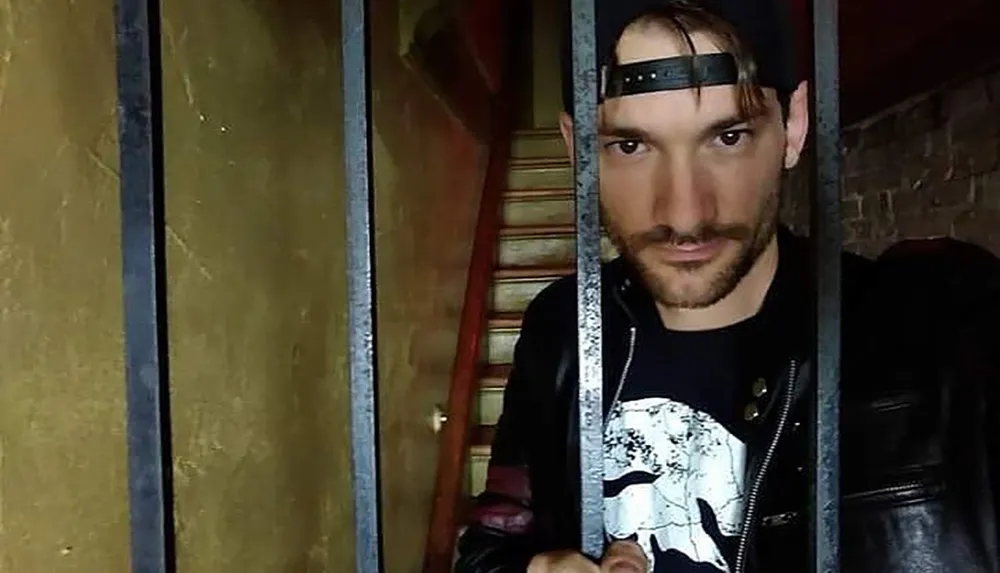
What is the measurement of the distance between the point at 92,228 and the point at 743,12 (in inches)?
23.7

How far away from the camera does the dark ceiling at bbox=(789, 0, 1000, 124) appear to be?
1703 mm

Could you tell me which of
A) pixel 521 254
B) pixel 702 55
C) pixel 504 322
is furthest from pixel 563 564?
pixel 521 254

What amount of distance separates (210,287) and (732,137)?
0.64m

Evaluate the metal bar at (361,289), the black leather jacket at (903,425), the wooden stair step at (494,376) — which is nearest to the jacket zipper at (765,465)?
the black leather jacket at (903,425)

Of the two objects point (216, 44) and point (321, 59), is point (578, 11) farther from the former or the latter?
point (321, 59)

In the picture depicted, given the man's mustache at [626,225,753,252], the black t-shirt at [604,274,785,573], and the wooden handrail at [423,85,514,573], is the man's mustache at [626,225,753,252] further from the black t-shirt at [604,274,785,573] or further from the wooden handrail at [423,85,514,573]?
the wooden handrail at [423,85,514,573]

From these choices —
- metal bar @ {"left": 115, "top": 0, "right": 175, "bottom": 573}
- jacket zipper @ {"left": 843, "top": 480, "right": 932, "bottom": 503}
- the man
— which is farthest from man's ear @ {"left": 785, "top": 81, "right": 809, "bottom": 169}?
metal bar @ {"left": 115, "top": 0, "right": 175, "bottom": 573}

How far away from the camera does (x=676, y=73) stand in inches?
37.9

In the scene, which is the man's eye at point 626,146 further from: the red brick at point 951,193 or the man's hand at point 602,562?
the red brick at point 951,193

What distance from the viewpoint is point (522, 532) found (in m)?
1.11

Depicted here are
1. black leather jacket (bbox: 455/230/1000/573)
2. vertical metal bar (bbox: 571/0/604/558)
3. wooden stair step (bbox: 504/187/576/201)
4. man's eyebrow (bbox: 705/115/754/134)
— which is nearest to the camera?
vertical metal bar (bbox: 571/0/604/558)

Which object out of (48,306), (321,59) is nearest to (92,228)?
(48,306)

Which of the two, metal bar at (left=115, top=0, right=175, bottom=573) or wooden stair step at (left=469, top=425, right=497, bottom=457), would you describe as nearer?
metal bar at (left=115, top=0, right=175, bottom=573)

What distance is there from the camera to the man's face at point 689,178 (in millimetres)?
971
